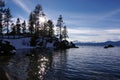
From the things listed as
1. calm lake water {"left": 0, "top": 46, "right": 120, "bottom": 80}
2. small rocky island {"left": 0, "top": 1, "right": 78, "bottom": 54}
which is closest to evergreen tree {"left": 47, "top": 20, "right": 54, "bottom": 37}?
small rocky island {"left": 0, "top": 1, "right": 78, "bottom": 54}

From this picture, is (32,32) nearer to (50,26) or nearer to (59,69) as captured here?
(50,26)

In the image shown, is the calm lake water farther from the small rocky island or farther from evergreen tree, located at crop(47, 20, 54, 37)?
evergreen tree, located at crop(47, 20, 54, 37)

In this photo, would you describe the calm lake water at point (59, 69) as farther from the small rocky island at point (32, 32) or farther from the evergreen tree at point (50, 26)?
the evergreen tree at point (50, 26)

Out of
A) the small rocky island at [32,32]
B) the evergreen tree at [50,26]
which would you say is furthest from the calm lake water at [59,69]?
the evergreen tree at [50,26]

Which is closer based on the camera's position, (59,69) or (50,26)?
(59,69)

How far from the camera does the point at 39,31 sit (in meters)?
111

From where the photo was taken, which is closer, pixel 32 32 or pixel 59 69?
pixel 59 69

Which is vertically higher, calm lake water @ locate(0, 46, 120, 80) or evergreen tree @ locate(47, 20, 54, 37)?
evergreen tree @ locate(47, 20, 54, 37)

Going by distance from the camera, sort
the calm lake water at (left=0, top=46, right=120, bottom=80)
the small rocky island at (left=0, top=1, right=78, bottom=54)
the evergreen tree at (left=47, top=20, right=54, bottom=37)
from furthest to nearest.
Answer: the evergreen tree at (left=47, top=20, right=54, bottom=37) → the small rocky island at (left=0, top=1, right=78, bottom=54) → the calm lake water at (left=0, top=46, right=120, bottom=80)

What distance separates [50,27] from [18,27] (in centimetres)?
2246

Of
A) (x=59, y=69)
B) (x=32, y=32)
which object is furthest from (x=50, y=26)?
(x=59, y=69)

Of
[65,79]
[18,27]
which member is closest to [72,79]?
[65,79]

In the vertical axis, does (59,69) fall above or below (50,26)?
below

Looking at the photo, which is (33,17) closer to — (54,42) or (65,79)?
(54,42)
